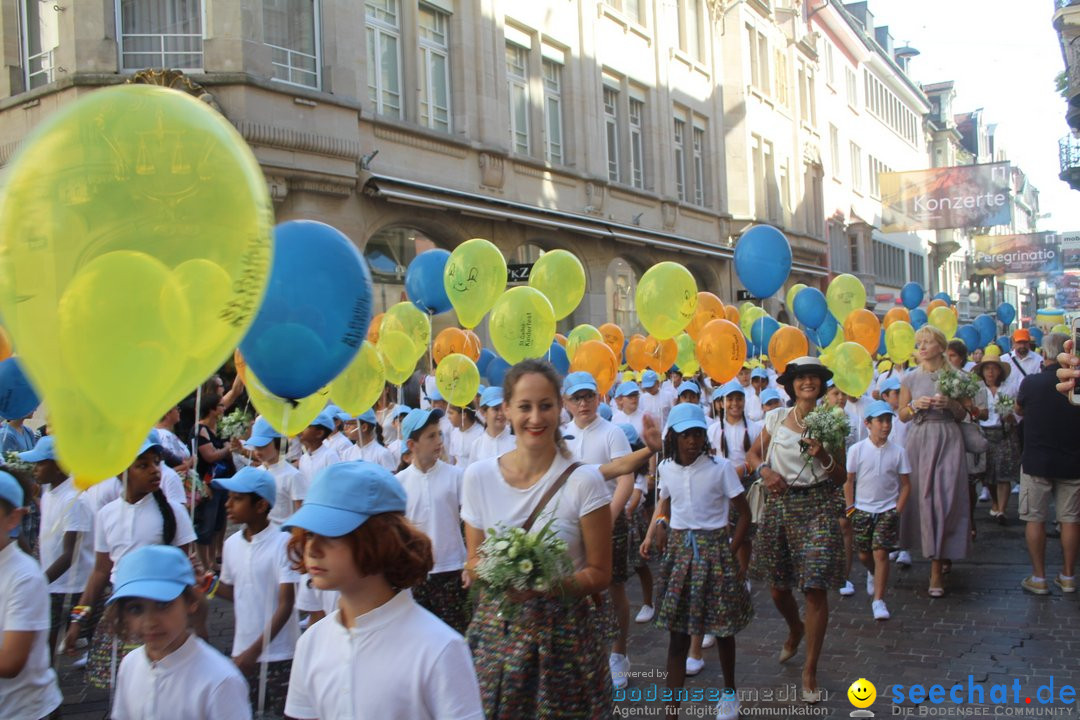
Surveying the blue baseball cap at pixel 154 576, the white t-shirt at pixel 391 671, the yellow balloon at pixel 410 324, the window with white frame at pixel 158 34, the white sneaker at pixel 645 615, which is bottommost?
the white sneaker at pixel 645 615

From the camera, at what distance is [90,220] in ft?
8.99

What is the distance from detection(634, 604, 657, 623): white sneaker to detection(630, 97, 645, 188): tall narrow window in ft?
61.5

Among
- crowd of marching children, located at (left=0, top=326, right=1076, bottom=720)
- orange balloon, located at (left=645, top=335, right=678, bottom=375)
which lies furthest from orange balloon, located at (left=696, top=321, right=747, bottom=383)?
orange balloon, located at (left=645, top=335, right=678, bottom=375)

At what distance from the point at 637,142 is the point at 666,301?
53.1ft

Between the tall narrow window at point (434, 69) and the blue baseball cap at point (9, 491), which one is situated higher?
the tall narrow window at point (434, 69)

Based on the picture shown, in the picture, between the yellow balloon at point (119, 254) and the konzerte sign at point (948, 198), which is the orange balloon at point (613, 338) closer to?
the yellow balloon at point (119, 254)

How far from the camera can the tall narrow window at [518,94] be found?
19.9 metres

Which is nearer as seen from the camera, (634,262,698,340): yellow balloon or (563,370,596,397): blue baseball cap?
(563,370,596,397): blue baseball cap

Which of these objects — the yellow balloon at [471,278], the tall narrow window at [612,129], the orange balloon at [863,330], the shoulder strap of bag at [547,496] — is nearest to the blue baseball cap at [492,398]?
the yellow balloon at [471,278]

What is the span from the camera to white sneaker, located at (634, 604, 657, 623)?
23.4 feet

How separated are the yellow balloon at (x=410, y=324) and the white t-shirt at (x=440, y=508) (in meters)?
4.56

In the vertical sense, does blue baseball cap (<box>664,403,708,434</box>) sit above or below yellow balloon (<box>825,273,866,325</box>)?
below

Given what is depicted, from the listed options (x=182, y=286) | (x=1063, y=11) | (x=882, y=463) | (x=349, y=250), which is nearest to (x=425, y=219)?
(x=882, y=463)

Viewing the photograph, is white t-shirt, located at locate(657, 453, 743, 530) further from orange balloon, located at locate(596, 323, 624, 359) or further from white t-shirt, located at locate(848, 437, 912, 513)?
orange balloon, located at locate(596, 323, 624, 359)
